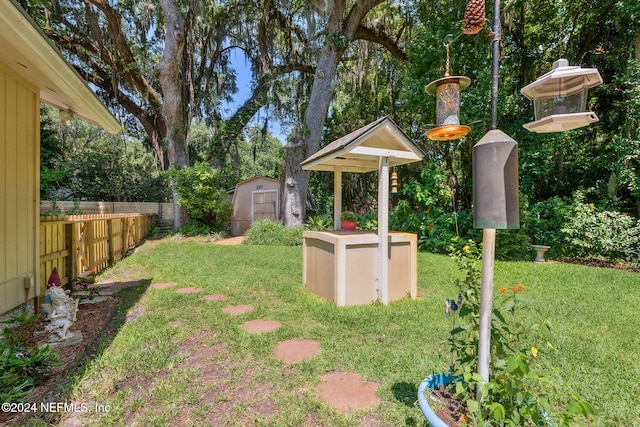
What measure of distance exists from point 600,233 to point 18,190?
9.85 m

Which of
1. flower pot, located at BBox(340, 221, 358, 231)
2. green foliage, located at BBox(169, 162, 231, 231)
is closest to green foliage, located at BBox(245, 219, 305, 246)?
green foliage, located at BBox(169, 162, 231, 231)

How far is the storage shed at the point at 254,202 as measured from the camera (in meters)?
11.5

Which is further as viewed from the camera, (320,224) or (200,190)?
(200,190)

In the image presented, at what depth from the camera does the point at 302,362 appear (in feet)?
7.45

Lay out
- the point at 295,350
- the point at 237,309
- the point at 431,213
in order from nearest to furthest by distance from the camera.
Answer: the point at 295,350 < the point at 237,309 < the point at 431,213

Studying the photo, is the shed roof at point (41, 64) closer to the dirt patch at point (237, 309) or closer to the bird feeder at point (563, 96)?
the dirt patch at point (237, 309)

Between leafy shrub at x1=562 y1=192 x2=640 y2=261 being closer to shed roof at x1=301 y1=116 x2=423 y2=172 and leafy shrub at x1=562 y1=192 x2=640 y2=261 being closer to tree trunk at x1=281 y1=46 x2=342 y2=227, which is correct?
shed roof at x1=301 y1=116 x2=423 y2=172

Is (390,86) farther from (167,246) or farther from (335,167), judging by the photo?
(167,246)

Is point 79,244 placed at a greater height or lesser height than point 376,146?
lesser

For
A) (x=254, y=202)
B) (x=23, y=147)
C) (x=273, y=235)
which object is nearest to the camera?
(x=23, y=147)

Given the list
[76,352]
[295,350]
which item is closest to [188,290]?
[76,352]

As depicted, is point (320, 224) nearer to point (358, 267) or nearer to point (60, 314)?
point (358, 267)

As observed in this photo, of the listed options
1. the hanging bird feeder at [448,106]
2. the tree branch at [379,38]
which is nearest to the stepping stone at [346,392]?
the hanging bird feeder at [448,106]

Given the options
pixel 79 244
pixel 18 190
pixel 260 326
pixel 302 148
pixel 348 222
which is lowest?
pixel 260 326
